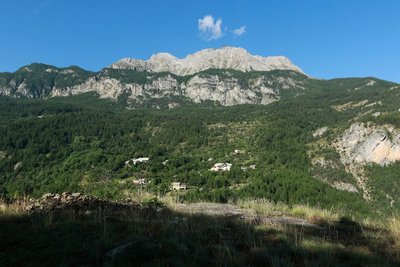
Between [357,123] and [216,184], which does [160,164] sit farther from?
[357,123]

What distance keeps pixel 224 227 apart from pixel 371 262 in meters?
2.39

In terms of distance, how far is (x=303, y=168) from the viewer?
13662 centimetres

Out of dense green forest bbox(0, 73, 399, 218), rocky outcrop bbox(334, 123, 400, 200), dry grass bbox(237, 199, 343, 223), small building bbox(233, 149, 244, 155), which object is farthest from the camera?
small building bbox(233, 149, 244, 155)

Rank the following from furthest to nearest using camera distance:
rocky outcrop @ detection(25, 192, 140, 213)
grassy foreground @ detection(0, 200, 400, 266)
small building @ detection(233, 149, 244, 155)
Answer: small building @ detection(233, 149, 244, 155)
rocky outcrop @ detection(25, 192, 140, 213)
grassy foreground @ detection(0, 200, 400, 266)

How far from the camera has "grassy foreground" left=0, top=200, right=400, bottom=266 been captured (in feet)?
14.6

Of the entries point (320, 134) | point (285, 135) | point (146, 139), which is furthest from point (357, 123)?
point (146, 139)

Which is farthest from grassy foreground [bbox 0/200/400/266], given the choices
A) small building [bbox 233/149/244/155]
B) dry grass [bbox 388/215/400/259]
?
small building [bbox 233/149/244/155]

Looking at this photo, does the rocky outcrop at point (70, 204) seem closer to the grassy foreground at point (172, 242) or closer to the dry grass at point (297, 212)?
the grassy foreground at point (172, 242)

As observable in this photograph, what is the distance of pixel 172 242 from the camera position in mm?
4941

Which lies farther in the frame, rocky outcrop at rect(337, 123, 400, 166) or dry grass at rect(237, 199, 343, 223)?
rocky outcrop at rect(337, 123, 400, 166)

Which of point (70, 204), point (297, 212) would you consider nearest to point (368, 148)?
point (297, 212)

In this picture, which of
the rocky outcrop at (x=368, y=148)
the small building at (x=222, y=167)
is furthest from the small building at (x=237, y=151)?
the rocky outcrop at (x=368, y=148)

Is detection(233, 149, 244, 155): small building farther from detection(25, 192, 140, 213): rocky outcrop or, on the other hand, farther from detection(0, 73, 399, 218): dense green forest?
detection(25, 192, 140, 213): rocky outcrop

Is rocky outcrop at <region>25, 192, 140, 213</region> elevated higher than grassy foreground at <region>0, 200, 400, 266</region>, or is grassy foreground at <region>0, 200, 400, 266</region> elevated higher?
rocky outcrop at <region>25, 192, 140, 213</region>
